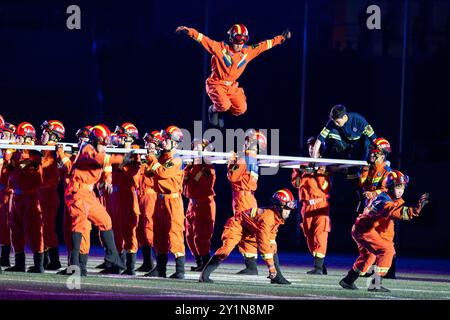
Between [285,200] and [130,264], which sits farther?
[130,264]

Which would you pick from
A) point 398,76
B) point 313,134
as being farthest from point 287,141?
point 398,76

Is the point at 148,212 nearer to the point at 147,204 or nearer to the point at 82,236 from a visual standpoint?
the point at 147,204

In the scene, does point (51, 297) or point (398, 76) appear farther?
point (398, 76)

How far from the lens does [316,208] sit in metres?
14.7

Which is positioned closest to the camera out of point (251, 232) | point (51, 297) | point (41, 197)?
point (51, 297)

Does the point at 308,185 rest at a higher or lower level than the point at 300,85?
lower

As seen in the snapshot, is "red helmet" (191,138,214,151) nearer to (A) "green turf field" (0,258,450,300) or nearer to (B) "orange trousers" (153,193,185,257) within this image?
(B) "orange trousers" (153,193,185,257)

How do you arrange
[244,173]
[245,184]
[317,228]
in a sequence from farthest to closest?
[317,228] < [245,184] < [244,173]

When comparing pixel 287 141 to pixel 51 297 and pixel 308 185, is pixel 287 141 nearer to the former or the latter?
pixel 308 185

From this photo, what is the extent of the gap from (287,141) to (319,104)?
934 mm

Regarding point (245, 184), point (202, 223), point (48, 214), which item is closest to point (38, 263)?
point (48, 214)

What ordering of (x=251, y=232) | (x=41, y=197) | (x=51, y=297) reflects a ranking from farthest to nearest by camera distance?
(x=41, y=197)
(x=251, y=232)
(x=51, y=297)

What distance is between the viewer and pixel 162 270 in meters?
13.3

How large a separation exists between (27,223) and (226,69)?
324 centimetres
